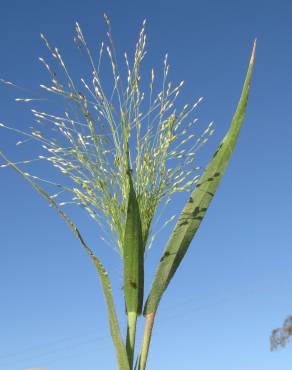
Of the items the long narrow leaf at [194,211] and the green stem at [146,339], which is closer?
the green stem at [146,339]

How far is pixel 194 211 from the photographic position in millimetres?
2408

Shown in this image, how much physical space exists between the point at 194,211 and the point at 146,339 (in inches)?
19.8

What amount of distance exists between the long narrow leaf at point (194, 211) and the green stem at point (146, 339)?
2cm

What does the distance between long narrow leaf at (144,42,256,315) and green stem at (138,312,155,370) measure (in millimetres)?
22

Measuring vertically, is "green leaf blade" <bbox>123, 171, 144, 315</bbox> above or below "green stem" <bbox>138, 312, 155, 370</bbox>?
above

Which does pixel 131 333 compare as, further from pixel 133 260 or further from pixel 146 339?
pixel 133 260

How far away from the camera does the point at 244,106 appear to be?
258 cm

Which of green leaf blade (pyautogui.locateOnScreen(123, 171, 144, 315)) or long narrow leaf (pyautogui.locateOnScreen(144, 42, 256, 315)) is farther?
long narrow leaf (pyautogui.locateOnScreen(144, 42, 256, 315))

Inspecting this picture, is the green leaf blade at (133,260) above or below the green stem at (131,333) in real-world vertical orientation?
above

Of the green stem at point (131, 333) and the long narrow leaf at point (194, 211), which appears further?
the long narrow leaf at point (194, 211)

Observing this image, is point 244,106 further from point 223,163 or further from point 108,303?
point 108,303

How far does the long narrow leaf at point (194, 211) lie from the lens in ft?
7.57

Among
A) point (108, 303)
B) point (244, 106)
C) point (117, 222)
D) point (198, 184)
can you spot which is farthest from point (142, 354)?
point (244, 106)

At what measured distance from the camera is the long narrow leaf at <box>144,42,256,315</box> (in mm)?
2309
